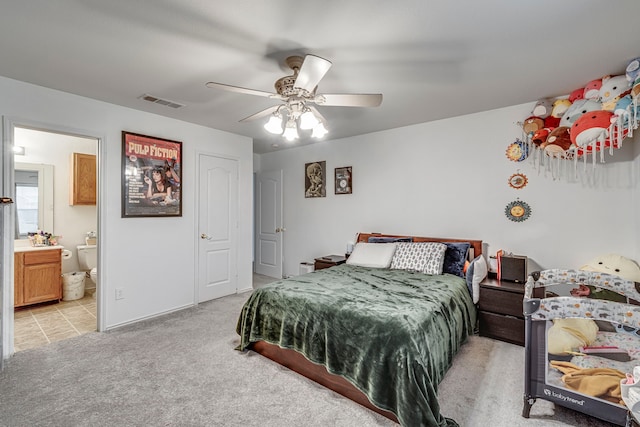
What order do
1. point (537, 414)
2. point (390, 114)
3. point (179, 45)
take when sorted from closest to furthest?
point (537, 414) < point (179, 45) < point (390, 114)

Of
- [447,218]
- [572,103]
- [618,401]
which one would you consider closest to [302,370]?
[618,401]

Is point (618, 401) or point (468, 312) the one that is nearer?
point (618, 401)

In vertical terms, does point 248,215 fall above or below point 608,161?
below

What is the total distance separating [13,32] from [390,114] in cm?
328

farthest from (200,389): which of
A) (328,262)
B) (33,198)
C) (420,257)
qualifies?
(33,198)

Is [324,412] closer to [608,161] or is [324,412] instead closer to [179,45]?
[179,45]

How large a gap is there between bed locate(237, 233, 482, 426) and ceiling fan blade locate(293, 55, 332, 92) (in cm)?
158

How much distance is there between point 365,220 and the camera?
443 cm

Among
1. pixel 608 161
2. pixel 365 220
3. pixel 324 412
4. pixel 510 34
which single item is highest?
pixel 510 34

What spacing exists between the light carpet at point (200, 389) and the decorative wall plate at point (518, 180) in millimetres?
1674

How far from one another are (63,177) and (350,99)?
4780 mm

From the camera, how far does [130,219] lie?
3387 millimetres

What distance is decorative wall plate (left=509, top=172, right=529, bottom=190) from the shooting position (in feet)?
10.5

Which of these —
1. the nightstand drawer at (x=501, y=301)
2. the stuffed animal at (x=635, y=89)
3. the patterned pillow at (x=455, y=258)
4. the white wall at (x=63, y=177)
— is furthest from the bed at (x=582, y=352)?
the white wall at (x=63, y=177)
